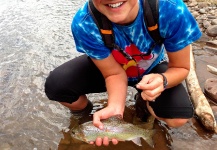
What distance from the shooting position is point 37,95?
4191mm

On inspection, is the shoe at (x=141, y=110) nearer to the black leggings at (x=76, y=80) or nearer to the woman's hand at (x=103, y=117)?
the black leggings at (x=76, y=80)

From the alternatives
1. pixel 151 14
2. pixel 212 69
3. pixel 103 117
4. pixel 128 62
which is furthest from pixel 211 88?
pixel 103 117

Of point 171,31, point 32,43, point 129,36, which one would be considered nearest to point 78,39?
point 129,36

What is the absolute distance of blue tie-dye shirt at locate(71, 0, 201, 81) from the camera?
8.57ft

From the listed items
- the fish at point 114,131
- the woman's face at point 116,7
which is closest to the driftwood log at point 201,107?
the fish at point 114,131

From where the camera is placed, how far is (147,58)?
9.98ft

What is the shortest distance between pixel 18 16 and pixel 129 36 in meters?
5.14

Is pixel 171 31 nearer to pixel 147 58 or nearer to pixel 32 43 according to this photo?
pixel 147 58

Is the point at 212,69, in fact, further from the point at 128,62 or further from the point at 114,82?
the point at 114,82

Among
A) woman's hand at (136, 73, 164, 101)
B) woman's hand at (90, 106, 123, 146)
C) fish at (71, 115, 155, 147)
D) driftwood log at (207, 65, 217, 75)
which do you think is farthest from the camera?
driftwood log at (207, 65, 217, 75)

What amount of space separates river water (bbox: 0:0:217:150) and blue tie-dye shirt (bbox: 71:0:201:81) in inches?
38.5

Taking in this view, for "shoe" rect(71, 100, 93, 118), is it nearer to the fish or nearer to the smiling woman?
the smiling woman

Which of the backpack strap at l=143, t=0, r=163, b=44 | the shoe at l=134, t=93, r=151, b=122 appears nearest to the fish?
the shoe at l=134, t=93, r=151, b=122

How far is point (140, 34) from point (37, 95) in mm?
2003
